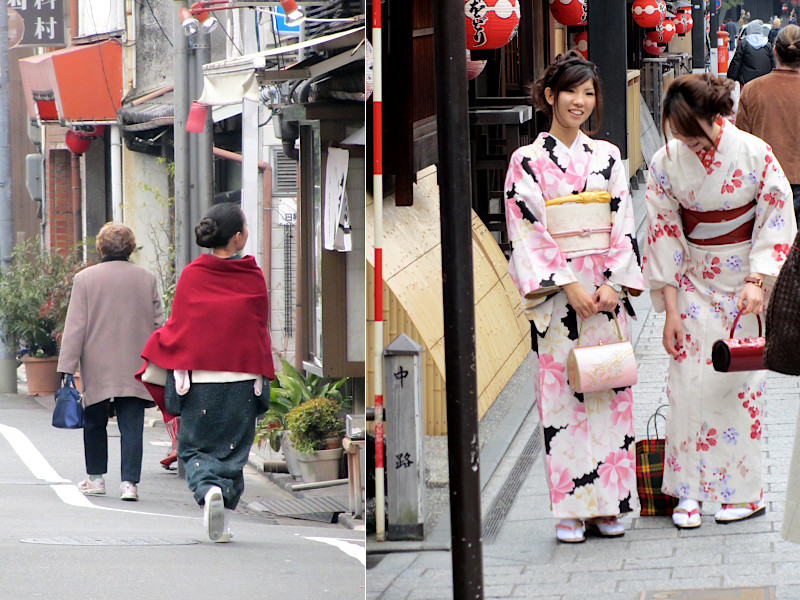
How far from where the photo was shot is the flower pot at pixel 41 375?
9.73 metres

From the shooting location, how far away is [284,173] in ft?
17.9

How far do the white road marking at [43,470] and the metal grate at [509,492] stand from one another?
7.19ft

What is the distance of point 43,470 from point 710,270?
5315mm

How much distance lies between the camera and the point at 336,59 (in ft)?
15.9

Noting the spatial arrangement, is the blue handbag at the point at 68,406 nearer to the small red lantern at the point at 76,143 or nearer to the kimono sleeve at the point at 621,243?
the kimono sleeve at the point at 621,243

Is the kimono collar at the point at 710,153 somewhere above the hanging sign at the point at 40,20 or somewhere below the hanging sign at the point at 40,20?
below

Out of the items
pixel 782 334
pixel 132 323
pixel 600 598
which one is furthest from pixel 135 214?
pixel 782 334

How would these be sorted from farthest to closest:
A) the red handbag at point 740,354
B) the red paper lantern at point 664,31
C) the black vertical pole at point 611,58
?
the red paper lantern at point 664,31, the black vertical pole at point 611,58, the red handbag at point 740,354

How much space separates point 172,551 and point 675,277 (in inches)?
113

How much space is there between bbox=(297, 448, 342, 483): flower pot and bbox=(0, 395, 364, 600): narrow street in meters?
0.24

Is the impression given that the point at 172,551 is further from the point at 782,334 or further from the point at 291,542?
the point at 782,334

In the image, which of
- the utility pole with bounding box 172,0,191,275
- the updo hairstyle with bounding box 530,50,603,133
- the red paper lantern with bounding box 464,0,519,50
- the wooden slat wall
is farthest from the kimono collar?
the utility pole with bounding box 172,0,191,275

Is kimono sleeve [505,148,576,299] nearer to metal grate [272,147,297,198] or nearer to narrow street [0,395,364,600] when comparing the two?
metal grate [272,147,297,198]

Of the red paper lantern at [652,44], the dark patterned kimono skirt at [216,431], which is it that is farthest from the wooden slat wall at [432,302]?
the red paper lantern at [652,44]
